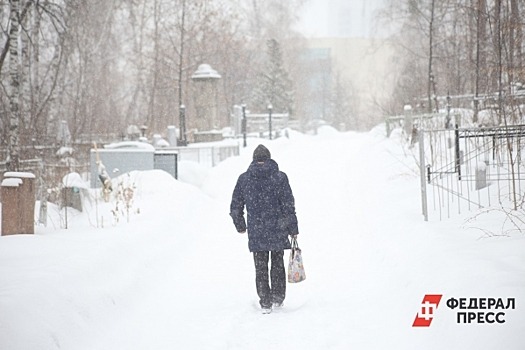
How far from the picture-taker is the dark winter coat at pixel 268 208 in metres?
5.53

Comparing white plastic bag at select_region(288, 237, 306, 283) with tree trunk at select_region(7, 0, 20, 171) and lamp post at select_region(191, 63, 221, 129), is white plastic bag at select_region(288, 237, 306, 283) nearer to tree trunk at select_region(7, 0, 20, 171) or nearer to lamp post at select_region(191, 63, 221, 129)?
tree trunk at select_region(7, 0, 20, 171)

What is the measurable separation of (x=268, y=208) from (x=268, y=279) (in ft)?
2.50

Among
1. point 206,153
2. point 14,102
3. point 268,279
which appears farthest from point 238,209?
point 206,153

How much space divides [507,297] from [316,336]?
1614mm

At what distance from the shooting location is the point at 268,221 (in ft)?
18.2

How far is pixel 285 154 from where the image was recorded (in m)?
22.9

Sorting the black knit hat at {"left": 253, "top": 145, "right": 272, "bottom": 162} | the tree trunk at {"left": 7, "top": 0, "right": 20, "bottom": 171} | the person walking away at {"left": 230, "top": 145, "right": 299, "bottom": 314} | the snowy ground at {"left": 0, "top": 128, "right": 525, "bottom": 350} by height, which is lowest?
the snowy ground at {"left": 0, "top": 128, "right": 525, "bottom": 350}

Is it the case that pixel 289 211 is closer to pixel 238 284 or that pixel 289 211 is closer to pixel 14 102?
pixel 238 284

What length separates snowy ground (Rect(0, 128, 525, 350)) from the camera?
442 cm

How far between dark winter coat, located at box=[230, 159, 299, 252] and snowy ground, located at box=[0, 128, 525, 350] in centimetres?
74

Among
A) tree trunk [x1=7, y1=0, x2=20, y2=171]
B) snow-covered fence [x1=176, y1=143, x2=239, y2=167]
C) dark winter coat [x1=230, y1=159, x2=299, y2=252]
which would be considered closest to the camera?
dark winter coat [x1=230, y1=159, x2=299, y2=252]

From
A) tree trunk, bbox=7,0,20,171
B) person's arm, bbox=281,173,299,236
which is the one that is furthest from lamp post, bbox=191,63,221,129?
person's arm, bbox=281,173,299,236

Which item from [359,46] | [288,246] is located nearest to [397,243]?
[288,246]

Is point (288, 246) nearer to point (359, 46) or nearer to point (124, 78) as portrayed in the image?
point (124, 78)
